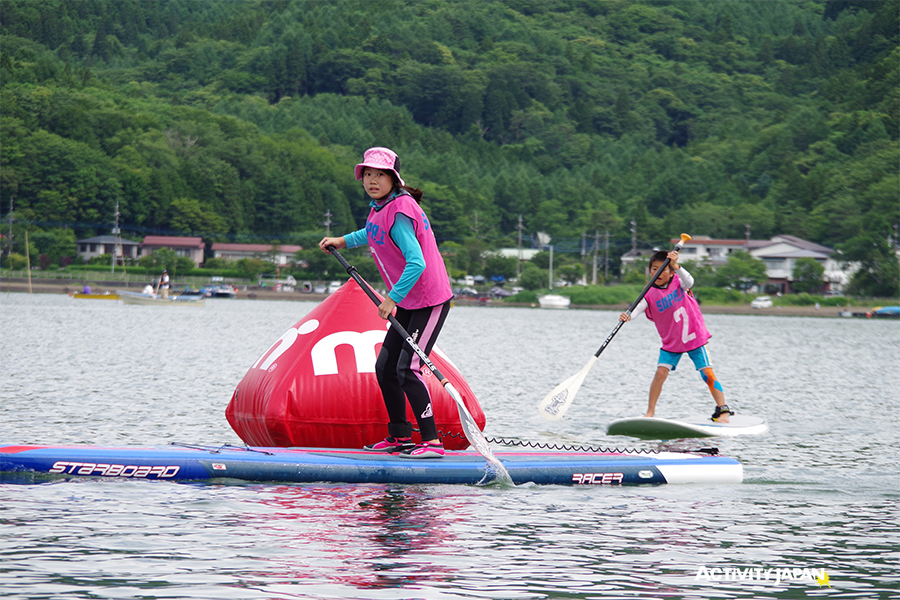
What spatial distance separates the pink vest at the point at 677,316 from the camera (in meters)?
13.6

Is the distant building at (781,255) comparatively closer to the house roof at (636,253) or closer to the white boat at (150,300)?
the house roof at (636,253)

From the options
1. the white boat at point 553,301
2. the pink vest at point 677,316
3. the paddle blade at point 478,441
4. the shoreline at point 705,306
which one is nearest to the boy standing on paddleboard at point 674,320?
the pink vest at point 677,316

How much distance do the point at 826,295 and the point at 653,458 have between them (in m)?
115

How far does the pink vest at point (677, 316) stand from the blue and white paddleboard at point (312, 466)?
407 centimetres

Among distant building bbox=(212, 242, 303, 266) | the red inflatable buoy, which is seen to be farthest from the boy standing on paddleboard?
distant building bbox=(212, 242, 303, 266)

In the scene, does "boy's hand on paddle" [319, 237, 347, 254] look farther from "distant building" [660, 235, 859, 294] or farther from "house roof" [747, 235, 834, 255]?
"house roof" [747, 235, 834, 255]

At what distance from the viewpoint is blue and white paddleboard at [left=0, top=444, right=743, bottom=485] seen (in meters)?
8.63

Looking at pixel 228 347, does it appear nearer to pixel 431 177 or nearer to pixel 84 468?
pixel 84 468

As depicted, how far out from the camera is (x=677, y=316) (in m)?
13.6

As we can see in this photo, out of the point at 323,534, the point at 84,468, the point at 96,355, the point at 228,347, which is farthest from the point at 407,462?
the point at 228,347

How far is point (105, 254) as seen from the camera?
133 m

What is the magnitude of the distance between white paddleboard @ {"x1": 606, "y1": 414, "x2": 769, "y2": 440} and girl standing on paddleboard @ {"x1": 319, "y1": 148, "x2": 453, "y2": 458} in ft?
16.2

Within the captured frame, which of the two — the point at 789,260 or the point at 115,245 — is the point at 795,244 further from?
the point at 115,245

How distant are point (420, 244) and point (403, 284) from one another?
1.31 feet
